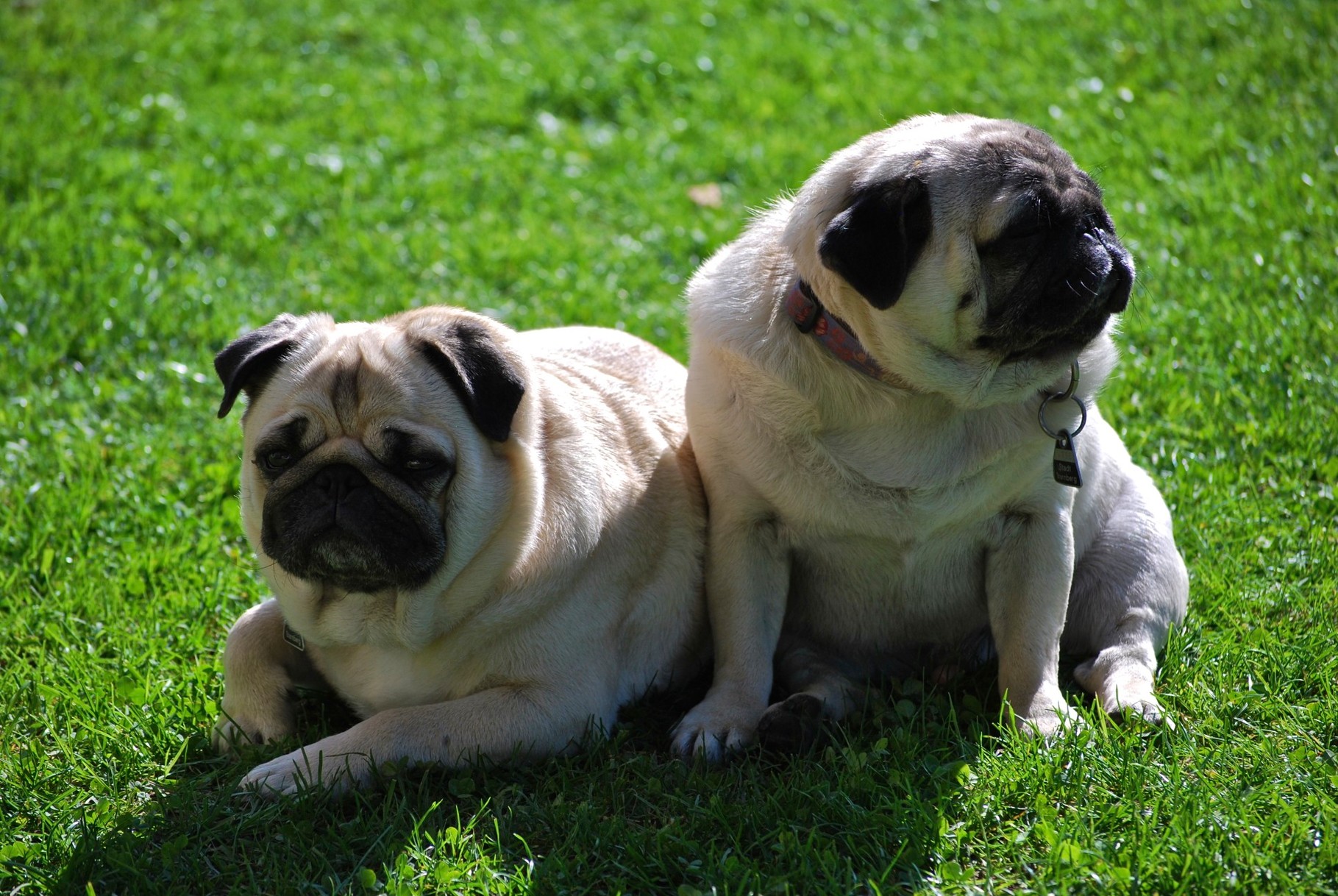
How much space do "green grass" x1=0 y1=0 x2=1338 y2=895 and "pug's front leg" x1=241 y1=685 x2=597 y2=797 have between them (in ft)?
0.24

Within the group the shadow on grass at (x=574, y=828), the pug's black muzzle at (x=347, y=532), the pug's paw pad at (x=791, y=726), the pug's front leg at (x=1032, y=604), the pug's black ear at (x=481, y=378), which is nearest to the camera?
the shadow on grass at (x=574, y=828)

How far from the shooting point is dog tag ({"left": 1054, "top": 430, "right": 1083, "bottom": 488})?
343 cm

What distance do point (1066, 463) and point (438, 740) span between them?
180cm

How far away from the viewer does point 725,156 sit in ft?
23.8

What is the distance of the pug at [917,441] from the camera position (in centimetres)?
322

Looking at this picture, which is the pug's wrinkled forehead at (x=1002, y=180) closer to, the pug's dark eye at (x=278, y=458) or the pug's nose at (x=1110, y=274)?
the pug's nose at (x=1110, y=274)

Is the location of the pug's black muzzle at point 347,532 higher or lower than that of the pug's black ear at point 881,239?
lower

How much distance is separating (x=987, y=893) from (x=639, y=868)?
0.76 meters

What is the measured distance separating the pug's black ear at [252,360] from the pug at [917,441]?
3.80 ft

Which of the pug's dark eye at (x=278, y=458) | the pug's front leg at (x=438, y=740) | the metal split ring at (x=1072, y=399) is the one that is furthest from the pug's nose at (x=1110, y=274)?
the pug's dark eye at (x=278, y=458)

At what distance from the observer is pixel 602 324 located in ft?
19.1

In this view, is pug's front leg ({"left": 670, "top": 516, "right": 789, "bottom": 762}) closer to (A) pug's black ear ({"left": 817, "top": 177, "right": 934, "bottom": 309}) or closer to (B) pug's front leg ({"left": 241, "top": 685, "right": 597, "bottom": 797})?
(B) pug's front leg ({"left": 241, "top": 685, "right": 597, "bottom": 797})

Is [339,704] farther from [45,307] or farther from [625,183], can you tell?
[625,183]

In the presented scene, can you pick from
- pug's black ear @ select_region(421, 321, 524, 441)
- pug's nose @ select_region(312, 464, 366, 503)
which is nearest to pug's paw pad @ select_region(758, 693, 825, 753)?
pug's black ear @ select_region(421, 321, 524, 441)
